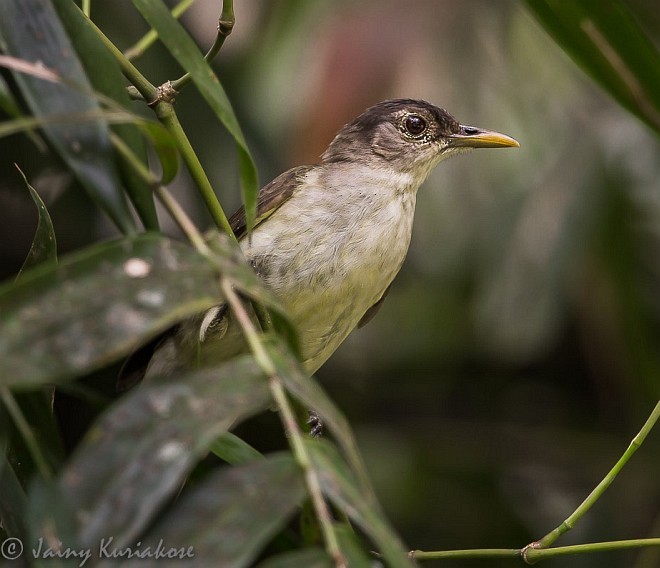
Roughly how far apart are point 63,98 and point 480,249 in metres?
4.08

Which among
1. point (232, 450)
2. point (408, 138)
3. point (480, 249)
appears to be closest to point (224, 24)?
point (232, 450)

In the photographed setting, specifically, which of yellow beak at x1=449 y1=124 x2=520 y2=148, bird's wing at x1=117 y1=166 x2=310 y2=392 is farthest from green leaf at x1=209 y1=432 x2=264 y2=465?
yellow beak at x1=449 y1=124 x2=520 y2=148

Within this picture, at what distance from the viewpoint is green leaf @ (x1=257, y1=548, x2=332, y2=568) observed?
3.84 ft

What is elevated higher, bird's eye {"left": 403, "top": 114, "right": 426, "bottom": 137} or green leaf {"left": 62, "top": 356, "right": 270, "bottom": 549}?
bird's eye {"left": 403, "top": 114, "right": 426, "bottom": 137}

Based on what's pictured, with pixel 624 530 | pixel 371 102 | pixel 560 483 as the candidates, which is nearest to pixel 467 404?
pixel 560 483

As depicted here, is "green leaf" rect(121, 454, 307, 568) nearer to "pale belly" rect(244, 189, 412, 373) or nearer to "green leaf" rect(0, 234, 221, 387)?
"green leaf" rect(0, 234, 221, 387)

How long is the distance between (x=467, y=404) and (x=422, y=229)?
101 centimetres

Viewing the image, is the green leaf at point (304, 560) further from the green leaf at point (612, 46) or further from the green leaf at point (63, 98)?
the green leaf at point (612, 46)

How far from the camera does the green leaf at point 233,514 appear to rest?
116 centimetres

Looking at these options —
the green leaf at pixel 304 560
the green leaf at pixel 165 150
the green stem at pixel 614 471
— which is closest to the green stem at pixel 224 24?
the green leaf at pixel 165 150

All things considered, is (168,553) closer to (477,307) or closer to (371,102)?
(371,102)

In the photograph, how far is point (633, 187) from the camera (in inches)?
213

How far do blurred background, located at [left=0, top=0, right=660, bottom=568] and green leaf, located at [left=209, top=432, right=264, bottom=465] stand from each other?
219 cm

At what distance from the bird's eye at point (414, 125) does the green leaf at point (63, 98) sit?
2.49m
